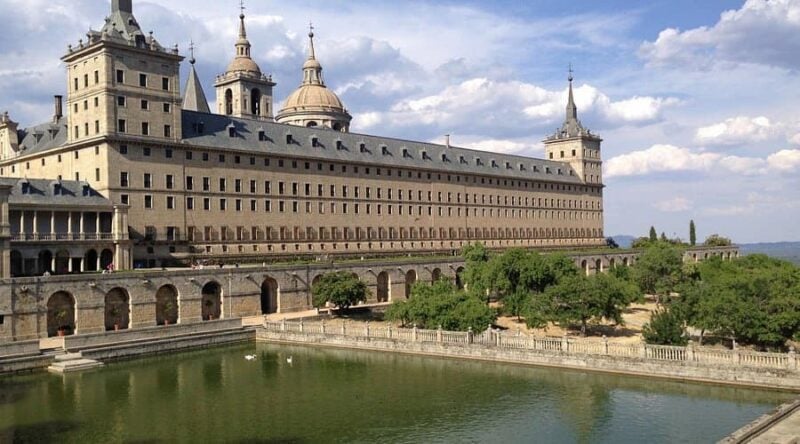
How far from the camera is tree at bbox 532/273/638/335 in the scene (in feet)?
160

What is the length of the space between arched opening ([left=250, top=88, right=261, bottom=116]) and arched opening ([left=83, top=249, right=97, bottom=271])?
47.6 meters

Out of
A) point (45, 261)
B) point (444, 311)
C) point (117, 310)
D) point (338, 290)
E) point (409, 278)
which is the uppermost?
point (45, 261)

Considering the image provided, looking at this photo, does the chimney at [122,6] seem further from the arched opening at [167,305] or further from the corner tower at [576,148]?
the corner tower at [576,148]

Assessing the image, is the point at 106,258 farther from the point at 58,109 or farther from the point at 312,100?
the point at 312,100

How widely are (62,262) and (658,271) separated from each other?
5423 cm

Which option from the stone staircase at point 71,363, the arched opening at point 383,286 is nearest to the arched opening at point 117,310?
the stone staircase at point 71,363

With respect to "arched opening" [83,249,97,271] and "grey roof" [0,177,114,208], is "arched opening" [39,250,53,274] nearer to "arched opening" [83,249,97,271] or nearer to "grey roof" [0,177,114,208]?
"arched opening" [83,249,97,271]

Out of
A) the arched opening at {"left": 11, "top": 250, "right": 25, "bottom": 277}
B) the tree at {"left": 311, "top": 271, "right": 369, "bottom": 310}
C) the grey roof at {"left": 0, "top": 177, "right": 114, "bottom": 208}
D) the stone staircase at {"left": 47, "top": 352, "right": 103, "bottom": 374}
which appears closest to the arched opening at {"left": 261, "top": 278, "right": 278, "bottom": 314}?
the tree at {"left": 311, "top": 271, "right": 369, "bottom": 310}

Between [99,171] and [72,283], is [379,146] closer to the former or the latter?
[99,171]

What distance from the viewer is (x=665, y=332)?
4062 cm

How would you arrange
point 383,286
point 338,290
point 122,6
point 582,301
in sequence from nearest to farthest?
1. point 582,301
2. point 338,290
3. point 122,6
4. point 383,286

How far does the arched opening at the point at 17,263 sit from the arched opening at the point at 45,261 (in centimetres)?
155

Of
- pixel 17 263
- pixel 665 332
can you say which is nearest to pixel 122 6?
pixel 17 263

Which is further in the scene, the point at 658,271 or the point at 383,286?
the point at 658,271
